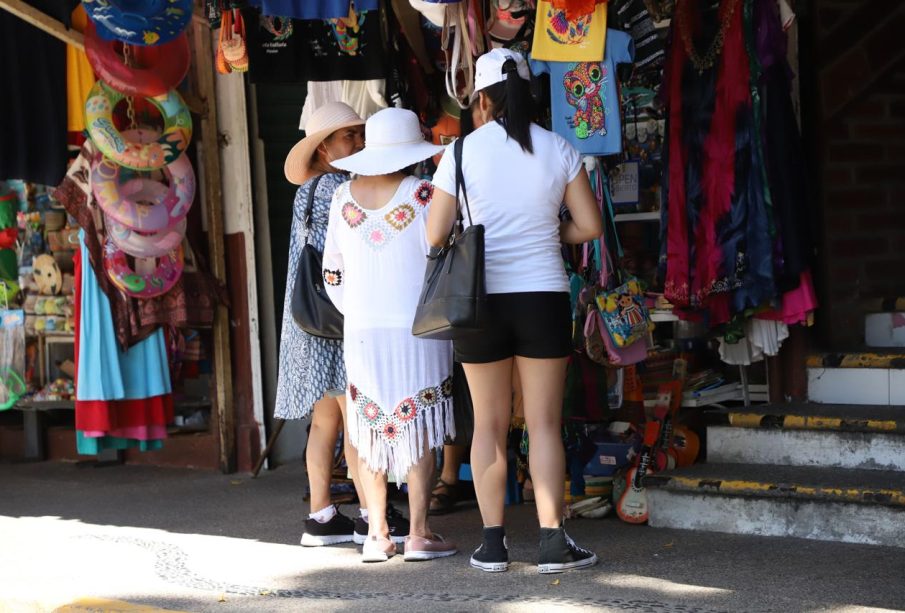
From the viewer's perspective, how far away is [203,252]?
30.5 feet

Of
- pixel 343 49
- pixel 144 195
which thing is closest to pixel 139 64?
pixel 144 195

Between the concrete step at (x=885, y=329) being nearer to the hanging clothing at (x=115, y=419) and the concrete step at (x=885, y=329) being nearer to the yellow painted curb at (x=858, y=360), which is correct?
the yellow painted curb at (x=858, y=360)

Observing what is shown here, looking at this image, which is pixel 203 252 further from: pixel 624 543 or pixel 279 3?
pixel 624 543

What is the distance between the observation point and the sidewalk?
16.7ft

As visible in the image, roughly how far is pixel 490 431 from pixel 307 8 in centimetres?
260

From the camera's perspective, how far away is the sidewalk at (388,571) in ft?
16.7

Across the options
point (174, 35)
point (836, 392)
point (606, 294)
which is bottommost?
point (836, 392)

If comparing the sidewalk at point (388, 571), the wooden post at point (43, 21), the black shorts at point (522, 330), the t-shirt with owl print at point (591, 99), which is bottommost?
the sidewalk at point (388, 571)

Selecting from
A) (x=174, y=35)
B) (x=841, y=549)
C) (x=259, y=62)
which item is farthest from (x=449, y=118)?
(x=841, y=549)

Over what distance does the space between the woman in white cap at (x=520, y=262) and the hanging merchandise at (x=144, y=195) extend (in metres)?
3.51

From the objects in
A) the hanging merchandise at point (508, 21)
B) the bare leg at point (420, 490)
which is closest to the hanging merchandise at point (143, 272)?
the hanging merchandise at point (508, 21)

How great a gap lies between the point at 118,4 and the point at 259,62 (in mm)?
838

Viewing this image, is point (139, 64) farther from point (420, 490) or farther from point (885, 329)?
point (885, 329)

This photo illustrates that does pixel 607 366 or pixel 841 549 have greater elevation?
pixel 607 366
